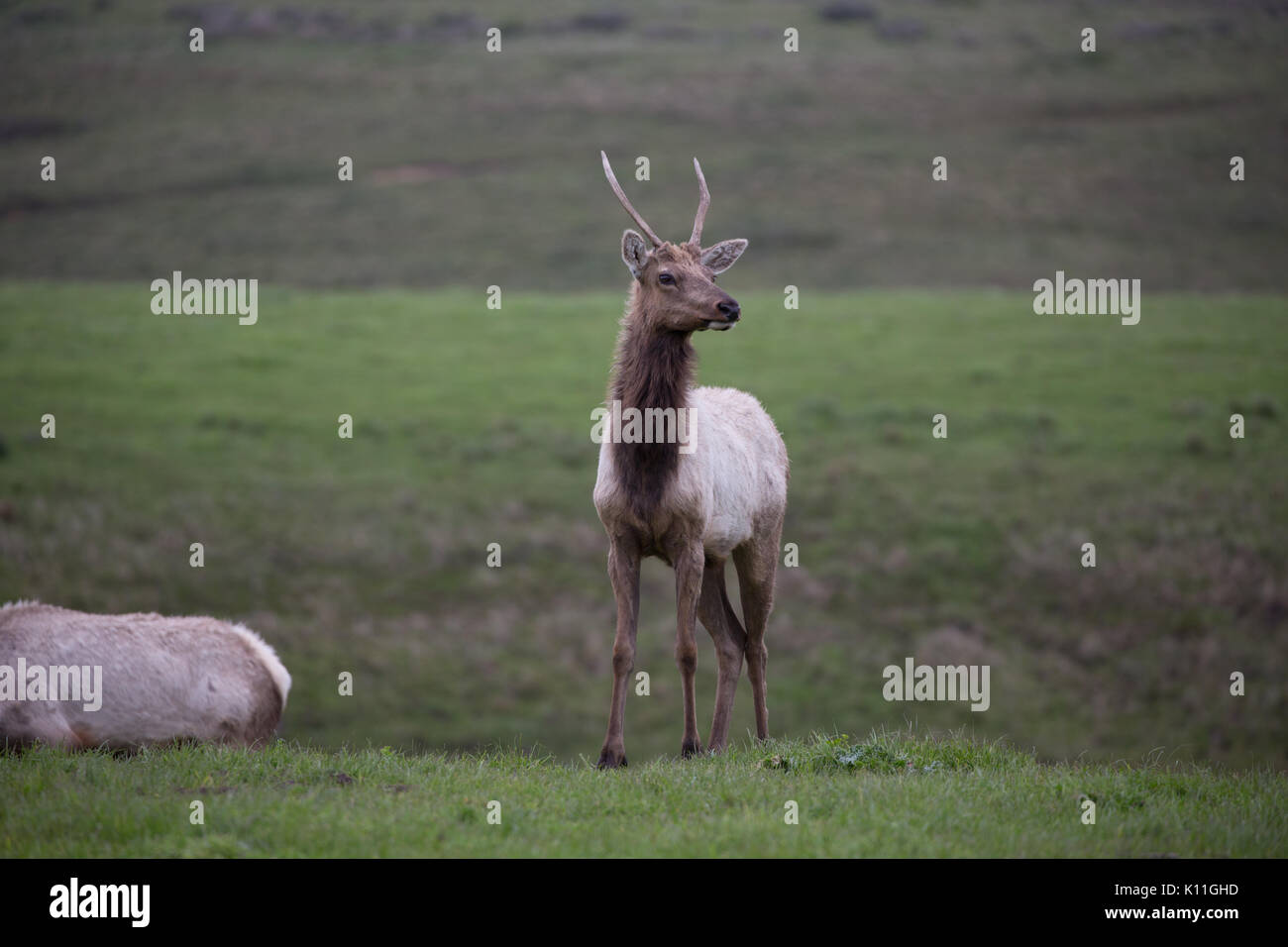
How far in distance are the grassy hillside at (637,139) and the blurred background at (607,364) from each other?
1.06 ft

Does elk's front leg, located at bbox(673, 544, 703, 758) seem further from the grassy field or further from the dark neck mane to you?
the grassy field

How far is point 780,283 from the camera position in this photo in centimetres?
5347

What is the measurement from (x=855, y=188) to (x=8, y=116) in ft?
145

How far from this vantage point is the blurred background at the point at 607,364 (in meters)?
24.7

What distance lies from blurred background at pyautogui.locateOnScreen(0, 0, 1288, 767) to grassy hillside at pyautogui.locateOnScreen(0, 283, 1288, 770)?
105mm

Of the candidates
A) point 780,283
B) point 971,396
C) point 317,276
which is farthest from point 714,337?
point 317,276

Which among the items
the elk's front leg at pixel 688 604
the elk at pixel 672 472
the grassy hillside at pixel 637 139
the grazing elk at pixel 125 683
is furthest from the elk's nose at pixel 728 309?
the grassy hillside at pixel 637 139

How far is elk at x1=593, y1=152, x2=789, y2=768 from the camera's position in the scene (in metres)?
10.0

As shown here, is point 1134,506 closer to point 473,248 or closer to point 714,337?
point 714,337

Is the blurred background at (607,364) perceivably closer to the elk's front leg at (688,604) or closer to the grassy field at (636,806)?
the elk's front leg at (688,604)

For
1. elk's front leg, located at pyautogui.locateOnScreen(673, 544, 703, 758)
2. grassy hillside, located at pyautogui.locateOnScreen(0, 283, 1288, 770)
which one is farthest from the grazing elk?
grassy hillside, located at pyautogui.locateOnScreen(0, 283, 1288, 770)

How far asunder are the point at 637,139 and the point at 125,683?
59.7 m

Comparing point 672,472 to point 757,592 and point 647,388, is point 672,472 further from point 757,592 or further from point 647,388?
point 757,592

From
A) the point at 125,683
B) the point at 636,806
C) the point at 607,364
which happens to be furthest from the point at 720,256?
the point at 607,364
